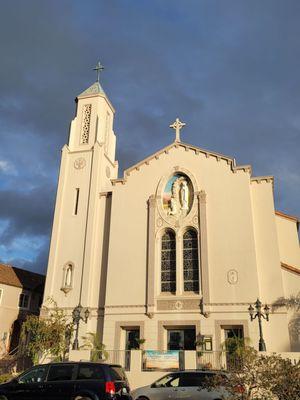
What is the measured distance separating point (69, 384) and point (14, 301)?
24756 millimetres

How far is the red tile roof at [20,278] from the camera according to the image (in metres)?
36.0

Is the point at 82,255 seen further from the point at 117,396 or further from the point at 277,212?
the point at 117,396

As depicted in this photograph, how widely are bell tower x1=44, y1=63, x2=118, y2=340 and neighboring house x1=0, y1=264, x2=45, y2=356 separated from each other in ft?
28.4

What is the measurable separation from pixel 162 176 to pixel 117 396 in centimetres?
1884

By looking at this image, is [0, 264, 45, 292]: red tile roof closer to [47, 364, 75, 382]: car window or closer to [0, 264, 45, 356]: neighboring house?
[0, 264, 45, 356]: neighboring house

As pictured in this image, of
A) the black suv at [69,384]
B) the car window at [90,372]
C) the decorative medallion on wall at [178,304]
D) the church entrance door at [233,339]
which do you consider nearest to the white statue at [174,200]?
the decorative medallion on wall at [178,304]

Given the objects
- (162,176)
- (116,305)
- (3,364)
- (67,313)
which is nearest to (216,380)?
(116,305)

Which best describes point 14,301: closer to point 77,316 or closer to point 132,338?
point 132,338

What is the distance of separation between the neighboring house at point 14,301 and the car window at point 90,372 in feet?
74.2

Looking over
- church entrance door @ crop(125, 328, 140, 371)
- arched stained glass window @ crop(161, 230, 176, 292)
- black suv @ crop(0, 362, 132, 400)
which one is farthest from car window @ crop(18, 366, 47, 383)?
arched stained glass window @ crop(161, 230, 176, 292)

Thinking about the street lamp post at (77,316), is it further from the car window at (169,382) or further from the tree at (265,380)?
the tree at (265,380)

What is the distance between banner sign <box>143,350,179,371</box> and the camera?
20.5 meters

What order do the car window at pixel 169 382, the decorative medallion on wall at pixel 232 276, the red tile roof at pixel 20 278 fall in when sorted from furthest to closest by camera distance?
the red tile roof at pixel 20 278 → the decorative medallion on wall at pixel 232 276 → the car window at pixel 169 382

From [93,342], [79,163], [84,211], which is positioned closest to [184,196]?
[84,211]
